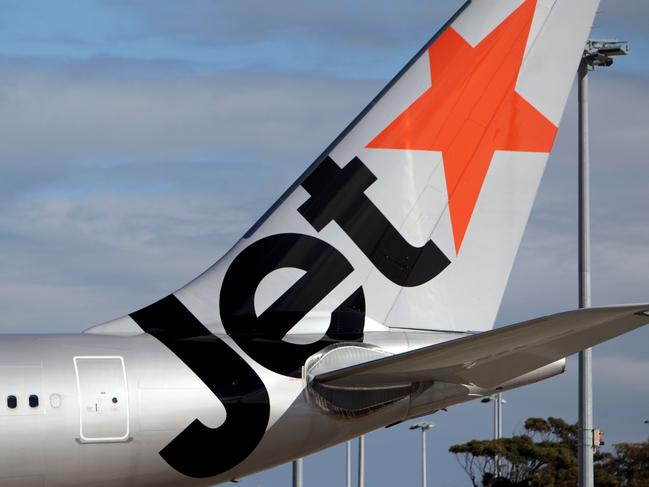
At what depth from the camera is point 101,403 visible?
1268 centimetres

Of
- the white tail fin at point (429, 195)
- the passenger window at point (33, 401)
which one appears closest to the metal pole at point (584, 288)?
the white tail fin at point (429, 195)

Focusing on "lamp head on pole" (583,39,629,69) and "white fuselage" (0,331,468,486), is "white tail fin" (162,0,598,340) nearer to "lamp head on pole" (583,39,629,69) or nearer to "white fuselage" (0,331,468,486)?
"white fuselage" (0,331,468,486)

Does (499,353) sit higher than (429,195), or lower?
lower

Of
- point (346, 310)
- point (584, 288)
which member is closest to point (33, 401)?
point (346, 310)

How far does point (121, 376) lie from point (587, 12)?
7039 millimetres

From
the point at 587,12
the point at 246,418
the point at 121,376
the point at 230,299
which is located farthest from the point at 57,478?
the point at 587,12

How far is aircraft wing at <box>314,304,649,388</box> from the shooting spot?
1099 centimetres

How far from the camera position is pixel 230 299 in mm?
14477

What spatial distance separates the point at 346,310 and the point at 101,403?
10.4 feet

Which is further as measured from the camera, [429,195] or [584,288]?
[584,288]

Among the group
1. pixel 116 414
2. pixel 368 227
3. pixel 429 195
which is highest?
pixel 429 195

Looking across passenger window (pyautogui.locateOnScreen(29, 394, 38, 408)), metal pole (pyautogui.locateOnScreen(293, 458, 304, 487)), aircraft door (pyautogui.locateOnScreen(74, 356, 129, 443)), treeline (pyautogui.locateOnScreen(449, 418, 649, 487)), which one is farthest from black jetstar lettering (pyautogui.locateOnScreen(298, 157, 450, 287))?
treeline (pyautogui.locateOnScreen(449, 418, 649, 487))

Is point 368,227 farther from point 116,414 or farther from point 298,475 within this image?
point 298,475

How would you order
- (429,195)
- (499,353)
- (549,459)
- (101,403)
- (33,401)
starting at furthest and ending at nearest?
(549,459)
(429,195)
(101,403)
(33,401)
(499,353)
